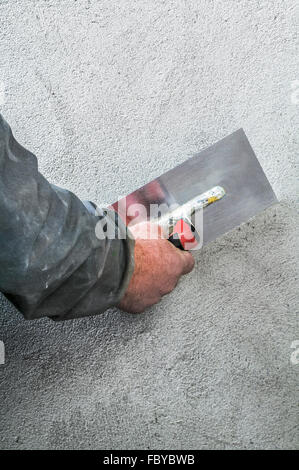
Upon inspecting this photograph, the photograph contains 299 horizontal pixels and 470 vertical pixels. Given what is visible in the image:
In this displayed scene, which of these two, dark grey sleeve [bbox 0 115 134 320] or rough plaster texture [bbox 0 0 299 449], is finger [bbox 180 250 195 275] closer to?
rough plaster texture [bbox 0 0 299 449]

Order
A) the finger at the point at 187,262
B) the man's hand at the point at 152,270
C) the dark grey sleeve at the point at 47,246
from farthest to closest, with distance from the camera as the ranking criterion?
the finger at the point at 187,262, the man's hand at the point at 152,270, the dark grey sleeve at the point at 47,246

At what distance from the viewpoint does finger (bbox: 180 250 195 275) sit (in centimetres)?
142

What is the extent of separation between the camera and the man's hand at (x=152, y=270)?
129cm

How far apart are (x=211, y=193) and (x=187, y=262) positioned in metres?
0.24

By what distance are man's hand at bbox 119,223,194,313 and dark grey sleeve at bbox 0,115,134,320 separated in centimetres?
17

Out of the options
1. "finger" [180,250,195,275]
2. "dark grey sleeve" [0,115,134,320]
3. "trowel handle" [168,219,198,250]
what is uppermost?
"dark grey sleeve" [0,115,134,320]

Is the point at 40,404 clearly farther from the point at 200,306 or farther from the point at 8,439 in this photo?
the point at 200,306

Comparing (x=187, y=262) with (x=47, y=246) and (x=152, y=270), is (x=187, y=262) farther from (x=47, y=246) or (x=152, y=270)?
(x=47, y=246)

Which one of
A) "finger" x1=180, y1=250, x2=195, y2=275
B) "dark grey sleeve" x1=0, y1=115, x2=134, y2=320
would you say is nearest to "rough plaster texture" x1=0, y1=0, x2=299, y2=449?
"finger" x1=180, y1=250, x2=195, y2=275

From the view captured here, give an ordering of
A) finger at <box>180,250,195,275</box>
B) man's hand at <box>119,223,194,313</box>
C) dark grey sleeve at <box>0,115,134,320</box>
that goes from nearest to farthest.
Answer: dark grey sleeve at <box>0,115,134,320</box> < man's hand at <box>119,223,194,313</box> < finger at <box>180,250,195,275</box>

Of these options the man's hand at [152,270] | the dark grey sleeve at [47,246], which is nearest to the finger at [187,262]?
the man's hand at [152,270]

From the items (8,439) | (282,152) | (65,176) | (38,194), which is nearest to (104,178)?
(65,176)

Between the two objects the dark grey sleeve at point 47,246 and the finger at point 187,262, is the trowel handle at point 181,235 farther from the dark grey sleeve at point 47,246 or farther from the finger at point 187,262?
the dark grey sleeve at point 47,246

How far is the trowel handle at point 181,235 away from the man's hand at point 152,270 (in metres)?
0.03
